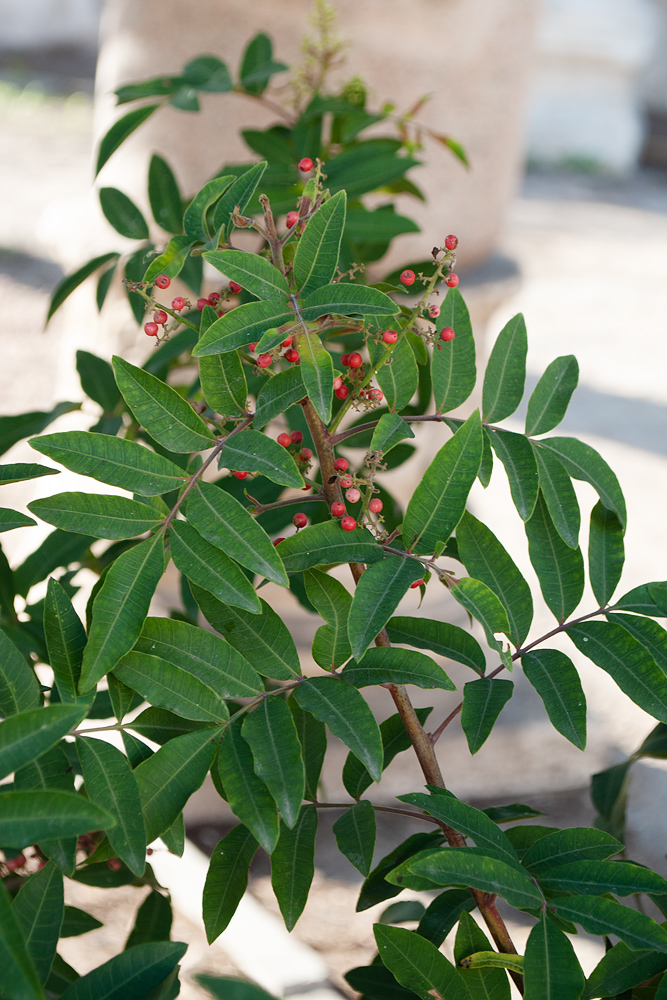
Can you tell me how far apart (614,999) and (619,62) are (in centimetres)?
570

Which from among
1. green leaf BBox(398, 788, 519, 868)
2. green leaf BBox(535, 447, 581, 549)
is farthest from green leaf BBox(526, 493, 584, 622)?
green leaf BBox(398, 788, 519, 868)

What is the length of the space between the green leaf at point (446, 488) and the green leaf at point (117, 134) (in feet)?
1.31

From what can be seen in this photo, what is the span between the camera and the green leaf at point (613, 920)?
1.20 feet

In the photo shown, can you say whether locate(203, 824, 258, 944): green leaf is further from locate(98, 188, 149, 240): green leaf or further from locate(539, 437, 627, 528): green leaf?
locate(98, 188, 149, 240): green leaf

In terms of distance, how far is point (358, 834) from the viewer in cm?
46

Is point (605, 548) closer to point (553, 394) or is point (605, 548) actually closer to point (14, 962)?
point (553, 394)

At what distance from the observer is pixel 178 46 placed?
41.6 inches

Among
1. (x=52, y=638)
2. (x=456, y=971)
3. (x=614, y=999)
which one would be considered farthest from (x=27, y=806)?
(x=614, y=999)

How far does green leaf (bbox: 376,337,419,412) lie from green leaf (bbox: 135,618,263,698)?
0.45 feet

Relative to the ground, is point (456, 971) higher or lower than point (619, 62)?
lower

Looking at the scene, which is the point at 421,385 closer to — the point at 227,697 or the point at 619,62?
the point at 227,697

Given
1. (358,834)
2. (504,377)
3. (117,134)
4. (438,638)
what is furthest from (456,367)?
(117,134)

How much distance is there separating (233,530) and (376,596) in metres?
0.07

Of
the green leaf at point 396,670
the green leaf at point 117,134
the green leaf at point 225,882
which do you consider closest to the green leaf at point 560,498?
the green leaf at point 396,670
